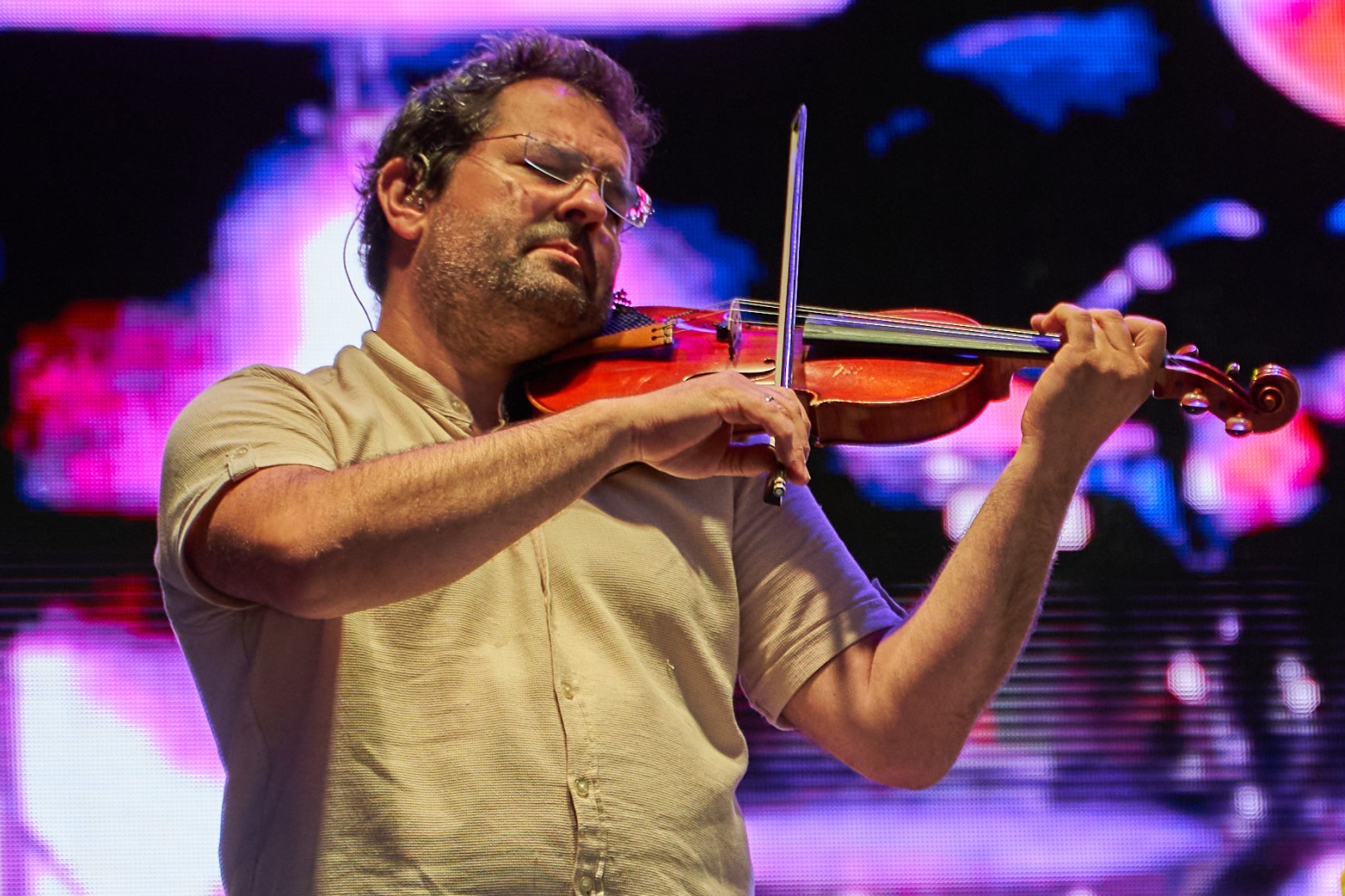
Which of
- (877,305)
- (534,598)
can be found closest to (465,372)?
(534,598)

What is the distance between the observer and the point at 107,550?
7.43ft

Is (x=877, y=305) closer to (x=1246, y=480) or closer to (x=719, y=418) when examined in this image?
(x=1246, y=480)

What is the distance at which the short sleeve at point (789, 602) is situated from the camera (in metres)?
1.53

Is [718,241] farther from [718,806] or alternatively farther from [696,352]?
[718,806]

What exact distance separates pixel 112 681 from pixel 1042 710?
1.57 m

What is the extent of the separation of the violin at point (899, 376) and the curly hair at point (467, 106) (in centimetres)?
44

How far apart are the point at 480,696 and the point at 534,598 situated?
13cm

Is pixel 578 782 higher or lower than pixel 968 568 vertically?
lower

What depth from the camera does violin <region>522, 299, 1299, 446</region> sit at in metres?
1.40

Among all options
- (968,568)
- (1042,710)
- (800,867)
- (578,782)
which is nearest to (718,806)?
(578,782)

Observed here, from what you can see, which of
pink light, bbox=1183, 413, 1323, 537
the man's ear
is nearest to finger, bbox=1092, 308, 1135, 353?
the man's ear

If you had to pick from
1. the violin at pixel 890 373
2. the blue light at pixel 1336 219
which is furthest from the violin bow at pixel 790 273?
the blue light at pixel 1336 219

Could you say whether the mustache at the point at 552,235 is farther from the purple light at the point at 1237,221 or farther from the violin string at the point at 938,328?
the purple light at the point at 1237,221

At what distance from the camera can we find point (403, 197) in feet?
6.08
